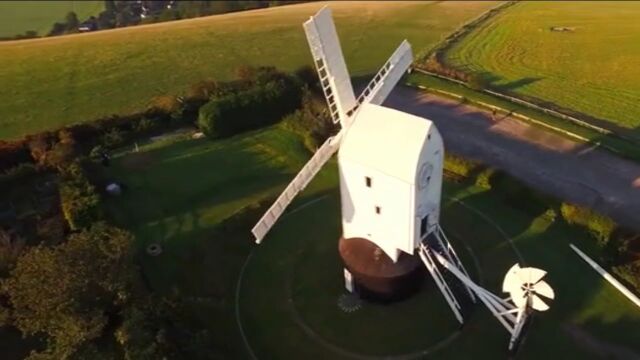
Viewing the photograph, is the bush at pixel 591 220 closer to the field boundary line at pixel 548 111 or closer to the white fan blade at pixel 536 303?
the white fan blade at pixel 536 303

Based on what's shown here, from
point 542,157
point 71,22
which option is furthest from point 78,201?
point 71,22

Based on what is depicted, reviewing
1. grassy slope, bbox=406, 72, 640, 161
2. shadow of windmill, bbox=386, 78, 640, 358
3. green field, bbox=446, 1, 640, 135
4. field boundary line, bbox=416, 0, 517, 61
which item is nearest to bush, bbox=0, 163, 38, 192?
shadow of windmill, bbox=386, 78, 640, 358

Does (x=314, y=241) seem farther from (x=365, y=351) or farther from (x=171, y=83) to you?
(x=171, y=83)

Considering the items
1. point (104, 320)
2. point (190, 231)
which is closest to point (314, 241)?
point (190, 231)

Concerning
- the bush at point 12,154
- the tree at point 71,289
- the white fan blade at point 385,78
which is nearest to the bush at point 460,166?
the white fan blade at point 385,78

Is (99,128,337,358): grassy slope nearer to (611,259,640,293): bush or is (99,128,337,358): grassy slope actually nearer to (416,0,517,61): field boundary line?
(611,259,640,293): bush

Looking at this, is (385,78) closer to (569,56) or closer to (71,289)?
(71,289)

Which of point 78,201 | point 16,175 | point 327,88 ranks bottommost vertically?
point 78,201
